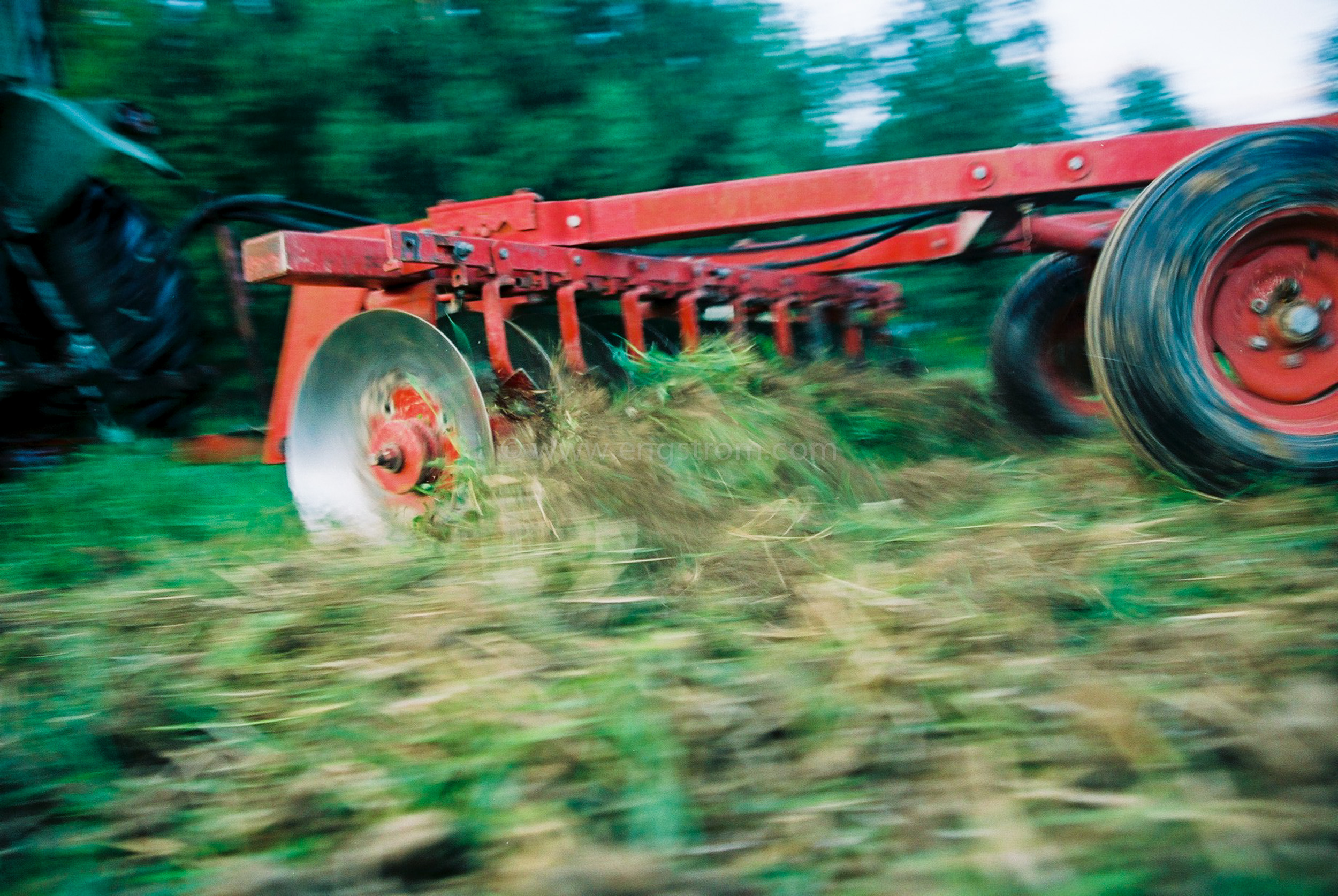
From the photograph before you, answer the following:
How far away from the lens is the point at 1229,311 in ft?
7.58

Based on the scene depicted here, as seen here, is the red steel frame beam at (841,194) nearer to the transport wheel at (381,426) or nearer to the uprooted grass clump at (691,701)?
the transport wheel at (381,426)

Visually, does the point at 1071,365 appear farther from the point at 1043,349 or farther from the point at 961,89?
the point at 961,89

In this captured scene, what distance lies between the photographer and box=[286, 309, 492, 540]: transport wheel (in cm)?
248

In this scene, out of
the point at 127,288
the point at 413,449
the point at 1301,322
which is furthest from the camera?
the point at 127,288

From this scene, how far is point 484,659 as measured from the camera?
1.53 metres

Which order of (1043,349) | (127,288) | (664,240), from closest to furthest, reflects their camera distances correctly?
(664,240) < (1043,349) < (127,288)

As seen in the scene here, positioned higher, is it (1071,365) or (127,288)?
(127,288)

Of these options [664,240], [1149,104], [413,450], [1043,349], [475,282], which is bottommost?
[413,450]

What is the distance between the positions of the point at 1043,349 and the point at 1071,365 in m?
0.19

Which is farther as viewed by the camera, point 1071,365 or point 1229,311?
point 1071,365

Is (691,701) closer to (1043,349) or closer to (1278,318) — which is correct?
(1278,318)

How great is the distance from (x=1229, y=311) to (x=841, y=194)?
116cm

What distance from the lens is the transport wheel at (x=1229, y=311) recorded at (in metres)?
2.14

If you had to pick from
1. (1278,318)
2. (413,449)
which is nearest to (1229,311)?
(1278,318)
